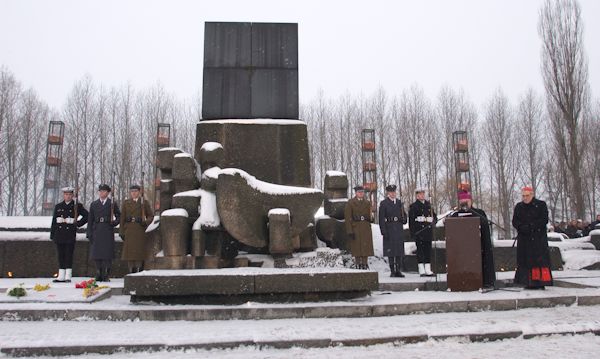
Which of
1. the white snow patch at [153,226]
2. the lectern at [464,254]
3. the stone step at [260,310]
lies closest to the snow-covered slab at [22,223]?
the white snow patch at [153,226]

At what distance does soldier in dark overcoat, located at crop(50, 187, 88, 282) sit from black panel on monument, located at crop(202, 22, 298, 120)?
9.45 ft

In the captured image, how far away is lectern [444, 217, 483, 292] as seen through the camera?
6758mm

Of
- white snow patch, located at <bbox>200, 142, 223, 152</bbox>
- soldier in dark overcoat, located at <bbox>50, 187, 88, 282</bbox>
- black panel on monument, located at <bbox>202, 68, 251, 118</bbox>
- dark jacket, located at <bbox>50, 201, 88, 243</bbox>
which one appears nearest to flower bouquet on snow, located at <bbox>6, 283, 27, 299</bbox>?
soldier in dark overcoat, located at <bbox>50, 187, 88, 282</bbox>

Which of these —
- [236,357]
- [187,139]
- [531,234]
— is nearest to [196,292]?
[236,357]

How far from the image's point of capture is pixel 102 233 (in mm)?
8000

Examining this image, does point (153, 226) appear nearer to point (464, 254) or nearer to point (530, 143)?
point (464, 254)

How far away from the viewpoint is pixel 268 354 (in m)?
3.95

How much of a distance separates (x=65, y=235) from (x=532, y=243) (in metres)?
7.26

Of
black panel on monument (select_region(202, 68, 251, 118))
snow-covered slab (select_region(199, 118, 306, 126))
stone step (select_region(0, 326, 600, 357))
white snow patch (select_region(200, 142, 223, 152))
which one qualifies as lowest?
stone step (select_region(0, 326, 600, 357))

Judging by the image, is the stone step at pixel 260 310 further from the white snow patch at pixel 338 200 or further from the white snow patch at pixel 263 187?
the white snow patch at pixel 338 200

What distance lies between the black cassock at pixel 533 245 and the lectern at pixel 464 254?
2.64 ft

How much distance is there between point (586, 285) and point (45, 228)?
30.6 feet

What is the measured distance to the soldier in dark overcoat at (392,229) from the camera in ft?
27.4

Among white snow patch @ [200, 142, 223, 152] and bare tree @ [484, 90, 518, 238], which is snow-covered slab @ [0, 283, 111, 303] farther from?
bare tree @ [484, 90, 518, 238]
